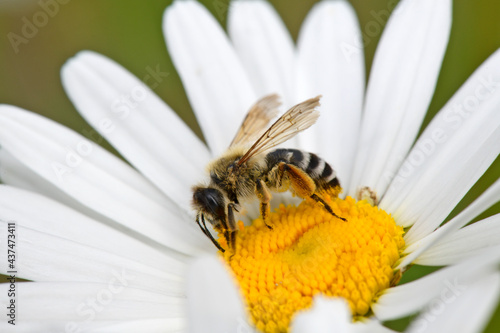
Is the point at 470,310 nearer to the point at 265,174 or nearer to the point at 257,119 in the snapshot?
the point at 265,174

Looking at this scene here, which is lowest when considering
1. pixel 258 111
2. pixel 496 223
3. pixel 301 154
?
pixel 496 223

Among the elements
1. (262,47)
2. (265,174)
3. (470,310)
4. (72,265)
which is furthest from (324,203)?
(470,310)

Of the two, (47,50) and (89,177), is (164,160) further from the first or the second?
(47,50)

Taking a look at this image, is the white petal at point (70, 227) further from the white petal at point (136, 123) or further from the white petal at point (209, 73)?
the white petal at point (209, 73)

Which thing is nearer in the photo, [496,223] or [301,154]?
[496,223]

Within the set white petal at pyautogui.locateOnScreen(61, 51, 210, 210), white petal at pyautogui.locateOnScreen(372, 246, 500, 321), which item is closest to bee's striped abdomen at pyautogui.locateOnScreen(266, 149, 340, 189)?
white petal at pyautogui.locateOnScreen(372, 246, 500, 321)

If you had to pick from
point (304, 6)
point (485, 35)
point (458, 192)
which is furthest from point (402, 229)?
point (304, 6)

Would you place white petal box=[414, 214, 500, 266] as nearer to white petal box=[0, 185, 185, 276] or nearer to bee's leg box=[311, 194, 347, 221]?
bee's leg box=[311, 194, 347, 221]

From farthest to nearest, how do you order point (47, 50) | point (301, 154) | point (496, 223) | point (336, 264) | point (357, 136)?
point (47, 50) → point (357, 136) → point (301, 154) → point (336, 264) → point (496, 223)
